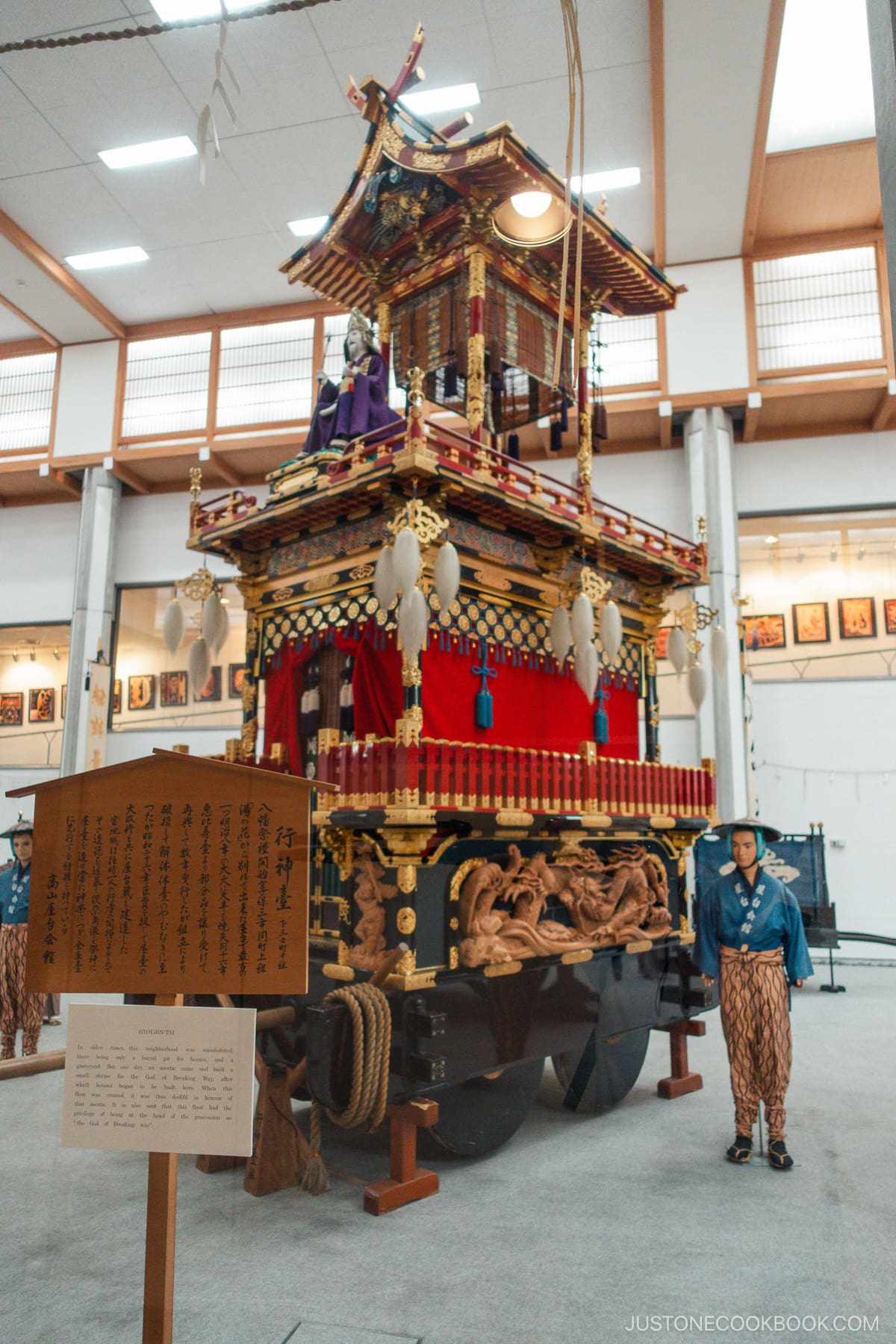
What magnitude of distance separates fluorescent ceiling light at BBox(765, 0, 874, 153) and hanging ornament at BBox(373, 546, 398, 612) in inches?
239

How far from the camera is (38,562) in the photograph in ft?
48.4

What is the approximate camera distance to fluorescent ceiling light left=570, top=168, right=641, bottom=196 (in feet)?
36.7

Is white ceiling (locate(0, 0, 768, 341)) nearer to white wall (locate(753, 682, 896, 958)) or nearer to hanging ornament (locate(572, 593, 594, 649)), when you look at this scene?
white wall (locate(753, 682, 896, 958))

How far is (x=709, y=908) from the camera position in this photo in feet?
16.5

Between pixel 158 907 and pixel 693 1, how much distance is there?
10498 mm

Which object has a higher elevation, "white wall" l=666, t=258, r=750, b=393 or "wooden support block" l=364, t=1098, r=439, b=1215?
"white wall" l=666, t=258, r=750, b=393

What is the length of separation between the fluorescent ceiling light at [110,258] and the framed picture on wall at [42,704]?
6.25 m

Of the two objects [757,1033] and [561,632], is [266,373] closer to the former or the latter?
[561,632]

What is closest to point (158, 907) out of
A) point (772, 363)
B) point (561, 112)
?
point (561, 112)

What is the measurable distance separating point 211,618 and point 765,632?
8.29m

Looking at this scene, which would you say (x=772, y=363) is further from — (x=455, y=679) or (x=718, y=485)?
(x=455, y=679)

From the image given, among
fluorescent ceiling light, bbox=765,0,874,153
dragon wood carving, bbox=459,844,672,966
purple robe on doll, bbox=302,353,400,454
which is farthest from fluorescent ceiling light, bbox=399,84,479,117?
dragon wood carving, bbox=459,844,672,966

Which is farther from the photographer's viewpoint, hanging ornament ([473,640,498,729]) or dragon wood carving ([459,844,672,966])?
hanging ornament ([473,640,498,729])

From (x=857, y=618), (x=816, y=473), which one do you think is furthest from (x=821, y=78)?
(x=857, y=618)
